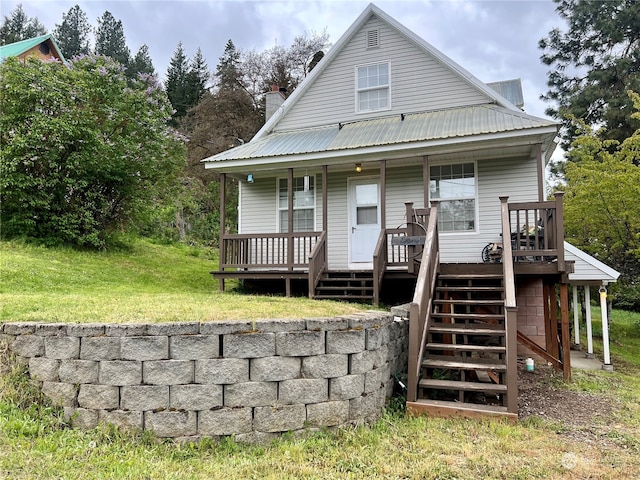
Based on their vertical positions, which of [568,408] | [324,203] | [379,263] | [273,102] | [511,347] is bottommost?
[568,408]

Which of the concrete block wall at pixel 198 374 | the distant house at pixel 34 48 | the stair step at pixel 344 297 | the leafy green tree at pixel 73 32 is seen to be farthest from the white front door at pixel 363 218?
the leafy green tree at pixel 73 32

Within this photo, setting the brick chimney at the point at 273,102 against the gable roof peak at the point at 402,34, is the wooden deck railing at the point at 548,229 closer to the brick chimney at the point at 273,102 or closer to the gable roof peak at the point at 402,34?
the gable roof peak at the point at 402,34

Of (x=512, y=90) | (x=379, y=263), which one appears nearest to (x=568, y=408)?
(x=379, y=263)

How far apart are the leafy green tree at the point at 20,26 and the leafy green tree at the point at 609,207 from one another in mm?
41709

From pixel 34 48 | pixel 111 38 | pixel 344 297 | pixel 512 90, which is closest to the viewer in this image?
pixel 344 297

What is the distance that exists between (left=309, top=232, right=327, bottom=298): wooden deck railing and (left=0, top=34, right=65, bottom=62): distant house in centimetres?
1846

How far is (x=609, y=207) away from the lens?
35.7 feet

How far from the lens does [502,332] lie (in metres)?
5.03

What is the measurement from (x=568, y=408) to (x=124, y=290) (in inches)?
290

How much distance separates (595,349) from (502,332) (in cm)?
773

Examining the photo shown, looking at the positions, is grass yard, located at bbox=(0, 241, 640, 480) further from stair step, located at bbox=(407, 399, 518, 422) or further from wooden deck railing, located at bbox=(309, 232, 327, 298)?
wooden deck railing, located at bbox=(309, 232, 327, 298)

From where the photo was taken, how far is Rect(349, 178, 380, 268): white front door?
9.85 meters

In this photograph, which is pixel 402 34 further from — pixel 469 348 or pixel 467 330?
pixel 469 348

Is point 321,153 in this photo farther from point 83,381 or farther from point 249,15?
point 249,15
